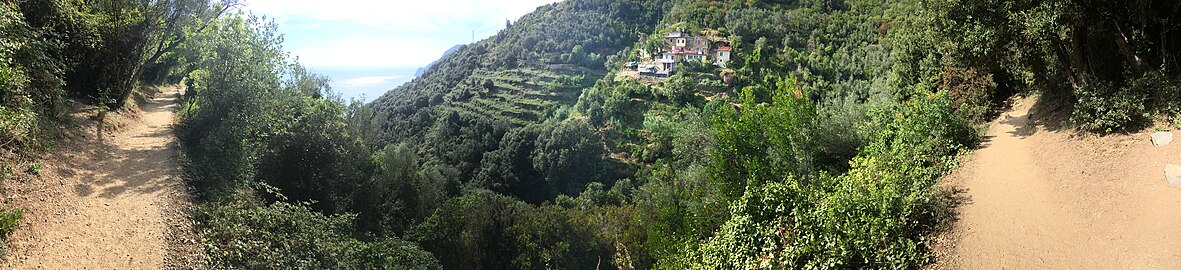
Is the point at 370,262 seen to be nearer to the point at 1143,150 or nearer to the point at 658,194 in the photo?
the point at 658,194

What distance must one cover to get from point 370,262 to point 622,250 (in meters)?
15.3

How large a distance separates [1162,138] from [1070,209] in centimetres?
216

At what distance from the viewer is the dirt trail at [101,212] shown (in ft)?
25.8

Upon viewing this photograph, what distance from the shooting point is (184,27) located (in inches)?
665

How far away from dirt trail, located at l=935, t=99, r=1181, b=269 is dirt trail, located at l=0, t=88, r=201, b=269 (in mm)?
12822

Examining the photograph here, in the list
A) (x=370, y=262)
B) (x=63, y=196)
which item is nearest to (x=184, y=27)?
(x=63, y=196)

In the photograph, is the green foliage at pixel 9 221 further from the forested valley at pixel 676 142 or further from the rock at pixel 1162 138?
the rock at pixel 1162 138

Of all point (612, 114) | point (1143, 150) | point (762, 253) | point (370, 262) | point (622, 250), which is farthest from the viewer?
point (612, 114)

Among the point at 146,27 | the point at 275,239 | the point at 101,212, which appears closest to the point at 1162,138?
the point at 275,239

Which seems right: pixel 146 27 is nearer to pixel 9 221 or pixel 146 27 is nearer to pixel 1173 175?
pixel 9 221

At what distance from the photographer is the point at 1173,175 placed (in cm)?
707

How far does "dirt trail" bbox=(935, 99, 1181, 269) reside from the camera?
6.23 m

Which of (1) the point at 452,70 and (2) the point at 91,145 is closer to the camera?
(2) the point at 91,145

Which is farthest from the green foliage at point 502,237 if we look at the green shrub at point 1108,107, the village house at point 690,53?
the village house at point 690,53
